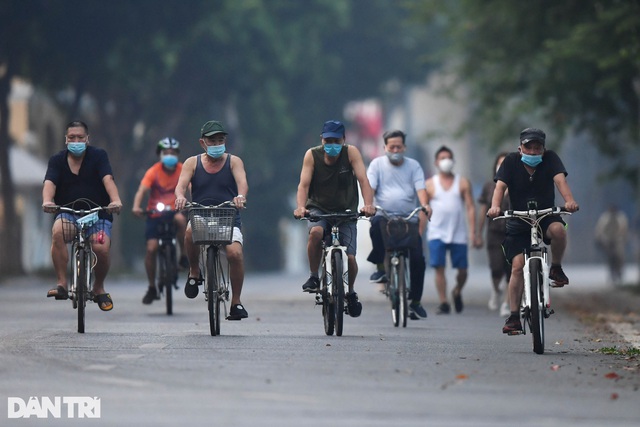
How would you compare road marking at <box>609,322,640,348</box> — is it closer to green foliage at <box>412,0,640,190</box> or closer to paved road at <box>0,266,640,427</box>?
paved road at <box>0,266,640,427</box>

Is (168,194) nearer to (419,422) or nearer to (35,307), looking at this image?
(35,307)

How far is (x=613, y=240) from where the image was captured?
37.9m

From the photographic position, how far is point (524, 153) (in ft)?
45.6

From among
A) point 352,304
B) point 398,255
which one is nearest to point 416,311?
point 398,255

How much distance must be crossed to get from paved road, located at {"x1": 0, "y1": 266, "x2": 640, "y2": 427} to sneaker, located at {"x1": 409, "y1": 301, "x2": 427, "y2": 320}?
245mm

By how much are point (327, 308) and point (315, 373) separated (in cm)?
375

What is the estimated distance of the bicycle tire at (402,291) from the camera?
17172 mm

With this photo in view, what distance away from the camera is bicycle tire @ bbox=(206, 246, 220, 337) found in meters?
14.7

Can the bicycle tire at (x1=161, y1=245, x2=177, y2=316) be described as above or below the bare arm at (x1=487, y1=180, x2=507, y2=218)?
below

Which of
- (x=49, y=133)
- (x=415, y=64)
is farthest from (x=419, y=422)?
(x=49, y=133)

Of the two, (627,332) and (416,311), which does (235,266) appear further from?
(627,332)

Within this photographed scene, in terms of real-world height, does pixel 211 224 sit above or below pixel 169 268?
above

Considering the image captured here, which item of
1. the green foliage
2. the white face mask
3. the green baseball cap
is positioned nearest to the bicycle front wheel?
the green baseball cap

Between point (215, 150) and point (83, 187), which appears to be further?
point (83, 187)
